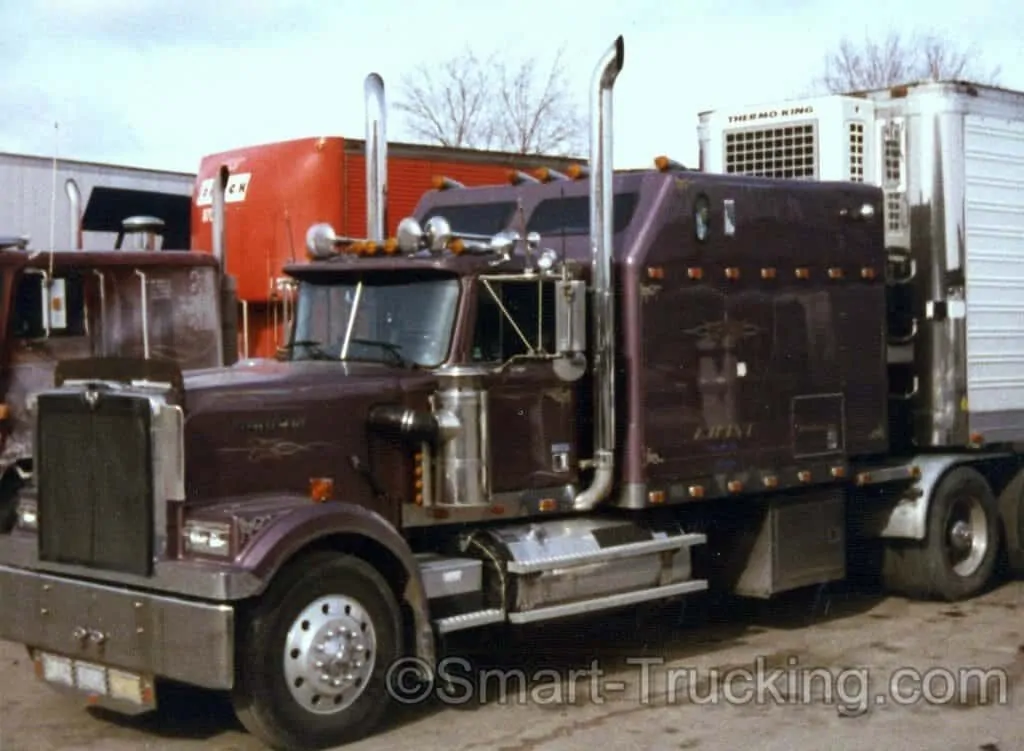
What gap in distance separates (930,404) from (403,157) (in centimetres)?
584

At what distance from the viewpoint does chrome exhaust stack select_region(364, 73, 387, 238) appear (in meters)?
10.9

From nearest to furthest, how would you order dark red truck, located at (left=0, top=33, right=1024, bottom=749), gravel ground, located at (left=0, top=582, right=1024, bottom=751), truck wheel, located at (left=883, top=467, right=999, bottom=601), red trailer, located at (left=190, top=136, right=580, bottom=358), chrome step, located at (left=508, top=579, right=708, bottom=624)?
dark red truck, located at (left=0, top=33, right=1024, bottom=749)
gravel ground, located at (left=0, top=582, right=1024, bottom=751)
chrome step, located at (left=508, top=579, right=708, bottom=624)
truck wheel, located at (left=883, top=467, right=999, bottom=601)
red trailer, located at (left=190, top=136, right=580, bottom=358)

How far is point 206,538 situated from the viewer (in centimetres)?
767

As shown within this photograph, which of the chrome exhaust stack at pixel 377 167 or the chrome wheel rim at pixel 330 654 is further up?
the chrome exhaust stack at pixel 377 167

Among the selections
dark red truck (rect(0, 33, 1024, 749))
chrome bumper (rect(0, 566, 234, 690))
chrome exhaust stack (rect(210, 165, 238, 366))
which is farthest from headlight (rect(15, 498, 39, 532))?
chrome exhaust stack (rect(210, 165, 238, 366))

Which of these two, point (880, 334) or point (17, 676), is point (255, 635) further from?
point (880, 334)

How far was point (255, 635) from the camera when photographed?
7625 mm

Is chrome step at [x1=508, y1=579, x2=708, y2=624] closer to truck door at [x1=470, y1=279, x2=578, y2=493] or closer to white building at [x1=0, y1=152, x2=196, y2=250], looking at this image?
truck door at [x1=470, y1=279, x2=578, y2=493]

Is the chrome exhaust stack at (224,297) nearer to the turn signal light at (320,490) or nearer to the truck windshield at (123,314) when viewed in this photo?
the truck windshield at (123,314)

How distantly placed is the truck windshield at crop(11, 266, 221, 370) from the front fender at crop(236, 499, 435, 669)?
13.5 feet

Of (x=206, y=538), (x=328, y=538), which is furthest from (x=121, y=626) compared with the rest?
(x=328, y=538)

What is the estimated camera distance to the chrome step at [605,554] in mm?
8852

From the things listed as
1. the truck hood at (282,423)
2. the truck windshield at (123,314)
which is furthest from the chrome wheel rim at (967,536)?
the truck windshield at (123,314)

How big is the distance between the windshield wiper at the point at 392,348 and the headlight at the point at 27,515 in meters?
1.99
